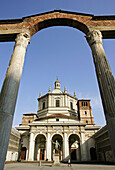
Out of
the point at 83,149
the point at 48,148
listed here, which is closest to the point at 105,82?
the point at 83,149

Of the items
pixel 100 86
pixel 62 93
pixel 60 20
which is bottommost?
pixel 100 86

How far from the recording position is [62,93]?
32.2 meters

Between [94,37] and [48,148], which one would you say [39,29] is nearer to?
[94,37]

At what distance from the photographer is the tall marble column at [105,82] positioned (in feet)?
12.5

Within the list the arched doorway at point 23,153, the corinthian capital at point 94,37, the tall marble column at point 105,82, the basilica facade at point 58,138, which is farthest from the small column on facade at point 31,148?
the corinthian capital at point 94,37

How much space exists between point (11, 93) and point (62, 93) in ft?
92.7

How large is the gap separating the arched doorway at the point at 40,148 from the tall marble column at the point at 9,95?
71.7 ft

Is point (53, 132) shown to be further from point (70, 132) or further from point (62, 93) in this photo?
point (62, 93)

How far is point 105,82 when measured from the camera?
14.6ft

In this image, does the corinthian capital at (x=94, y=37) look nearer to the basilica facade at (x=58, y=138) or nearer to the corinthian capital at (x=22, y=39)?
the corinthian capital at (x=22, y=39)

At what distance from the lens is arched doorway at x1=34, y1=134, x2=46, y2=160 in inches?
899

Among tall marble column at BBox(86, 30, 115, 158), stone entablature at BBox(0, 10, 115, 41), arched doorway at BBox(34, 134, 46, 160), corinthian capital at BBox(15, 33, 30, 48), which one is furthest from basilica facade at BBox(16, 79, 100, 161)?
stone entablature at BBox(0, 10, 115, 41)

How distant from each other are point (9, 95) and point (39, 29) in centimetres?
488

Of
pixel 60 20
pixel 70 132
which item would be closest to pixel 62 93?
pixel 70 132
